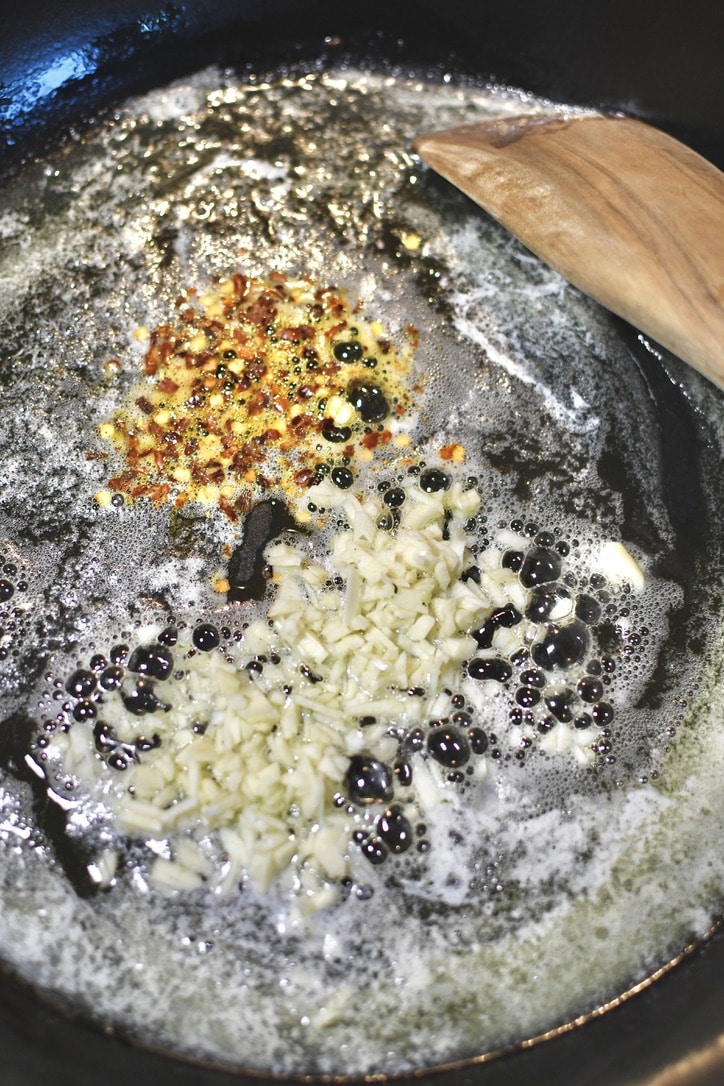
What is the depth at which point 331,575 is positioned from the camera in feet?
3.46

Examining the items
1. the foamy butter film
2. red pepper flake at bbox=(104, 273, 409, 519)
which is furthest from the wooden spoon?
red pepper flake at bbox=(104, 273, 409, 519)

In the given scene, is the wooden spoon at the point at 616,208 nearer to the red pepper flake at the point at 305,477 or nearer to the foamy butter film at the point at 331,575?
the foamy butter film at the point at 331,575

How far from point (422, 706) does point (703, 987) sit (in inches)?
16.1

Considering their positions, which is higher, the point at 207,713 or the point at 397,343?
the point at 397,343

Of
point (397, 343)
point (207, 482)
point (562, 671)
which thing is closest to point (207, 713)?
point (207, 482)

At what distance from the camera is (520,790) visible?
3.18 ft

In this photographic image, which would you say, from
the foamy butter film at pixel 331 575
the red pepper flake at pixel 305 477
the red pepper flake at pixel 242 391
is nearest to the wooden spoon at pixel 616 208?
the foamy butter film at pixel 331 575

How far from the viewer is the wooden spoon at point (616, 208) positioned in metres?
1.08

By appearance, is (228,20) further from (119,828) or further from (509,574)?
(119,828)

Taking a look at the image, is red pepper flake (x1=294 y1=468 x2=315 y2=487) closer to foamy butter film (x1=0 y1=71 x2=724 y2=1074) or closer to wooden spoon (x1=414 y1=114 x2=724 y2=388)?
foamy butter film (x1=0 y1=71 x2=724 y2=1074)

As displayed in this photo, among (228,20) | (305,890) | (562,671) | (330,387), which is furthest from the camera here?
(228,20)

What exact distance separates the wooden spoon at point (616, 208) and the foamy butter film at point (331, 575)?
8 cm

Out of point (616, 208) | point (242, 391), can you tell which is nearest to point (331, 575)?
point (242, 391)

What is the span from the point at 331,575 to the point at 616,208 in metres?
0.61
